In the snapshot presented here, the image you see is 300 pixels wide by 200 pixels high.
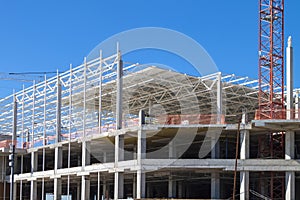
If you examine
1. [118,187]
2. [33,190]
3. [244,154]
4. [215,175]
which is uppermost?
[244,154]

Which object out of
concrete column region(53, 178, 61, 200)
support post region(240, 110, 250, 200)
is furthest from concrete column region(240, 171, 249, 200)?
concrete column region(53, 178, 61, 200)

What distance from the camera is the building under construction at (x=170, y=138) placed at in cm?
4338

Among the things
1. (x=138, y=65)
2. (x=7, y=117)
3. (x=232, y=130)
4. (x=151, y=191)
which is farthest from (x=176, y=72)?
(x=7, y=117)

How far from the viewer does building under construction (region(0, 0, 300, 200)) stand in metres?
43.4

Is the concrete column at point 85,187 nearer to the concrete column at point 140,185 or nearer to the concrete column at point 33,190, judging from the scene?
the concrete column at point 140,185

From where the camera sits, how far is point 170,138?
4875 cm

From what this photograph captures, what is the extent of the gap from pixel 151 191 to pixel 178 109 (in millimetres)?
10142

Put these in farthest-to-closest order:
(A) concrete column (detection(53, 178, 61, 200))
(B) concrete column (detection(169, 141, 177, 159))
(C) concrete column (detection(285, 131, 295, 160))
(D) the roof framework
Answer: (A) concrete column (detection(53, 178, 61, 200))
(D) the roof framework
(B) concrete column (detection(169, 141, 177, 159))
(C) concrete column (detection(285, 131, 295, 160))

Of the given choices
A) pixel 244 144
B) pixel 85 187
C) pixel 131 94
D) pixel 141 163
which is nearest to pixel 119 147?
pixel 141 163

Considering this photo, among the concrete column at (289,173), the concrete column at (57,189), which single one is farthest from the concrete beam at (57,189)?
the concrete column at (289,173)

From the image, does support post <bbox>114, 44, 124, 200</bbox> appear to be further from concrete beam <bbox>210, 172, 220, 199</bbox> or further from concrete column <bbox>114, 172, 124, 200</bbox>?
concrete beam <bbox>210, 172, 220, 199</bbox>

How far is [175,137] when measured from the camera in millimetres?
47969

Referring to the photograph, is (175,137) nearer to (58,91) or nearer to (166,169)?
(166,169)

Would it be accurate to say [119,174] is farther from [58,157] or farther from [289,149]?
[289,149]
